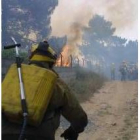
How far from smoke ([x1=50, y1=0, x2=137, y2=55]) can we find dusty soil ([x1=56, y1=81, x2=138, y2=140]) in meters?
0.70

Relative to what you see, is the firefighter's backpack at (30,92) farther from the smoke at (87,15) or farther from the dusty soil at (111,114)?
the dusty soil at (111,114)

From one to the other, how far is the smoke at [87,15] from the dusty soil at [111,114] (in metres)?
0.70

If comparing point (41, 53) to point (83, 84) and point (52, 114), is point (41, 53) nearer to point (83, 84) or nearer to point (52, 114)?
point (52, 114)

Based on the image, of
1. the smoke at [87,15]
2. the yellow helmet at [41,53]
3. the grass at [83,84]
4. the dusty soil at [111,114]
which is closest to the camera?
the yellow helmet at [41,53]

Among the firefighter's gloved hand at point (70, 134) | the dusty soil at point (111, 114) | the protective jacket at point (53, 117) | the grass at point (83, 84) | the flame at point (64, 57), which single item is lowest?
the dusty soil at point (111, 114)

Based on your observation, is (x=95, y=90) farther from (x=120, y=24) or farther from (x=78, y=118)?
(x=78, y=118)

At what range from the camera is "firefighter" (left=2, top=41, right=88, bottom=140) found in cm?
105

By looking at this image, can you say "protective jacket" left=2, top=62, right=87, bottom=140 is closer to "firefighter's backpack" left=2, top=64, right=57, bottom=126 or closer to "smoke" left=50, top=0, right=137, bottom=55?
"firefighter's backpack" left=2, top=64, right=57, bottom=126

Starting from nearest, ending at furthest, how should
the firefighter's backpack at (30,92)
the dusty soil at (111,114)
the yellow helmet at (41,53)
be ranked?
the firefighter's backpack at (30,92), the yellow helmet at (41,53), the dusty soil at (111,114)

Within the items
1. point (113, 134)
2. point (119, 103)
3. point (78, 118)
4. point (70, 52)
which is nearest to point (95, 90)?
point (119, 103)

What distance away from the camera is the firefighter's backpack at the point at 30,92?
1.00 meters

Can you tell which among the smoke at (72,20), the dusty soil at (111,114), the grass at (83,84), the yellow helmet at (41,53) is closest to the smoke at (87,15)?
the smoke at (72,20)

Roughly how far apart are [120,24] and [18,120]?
97.9 inches

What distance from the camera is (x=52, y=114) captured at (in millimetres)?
1065
